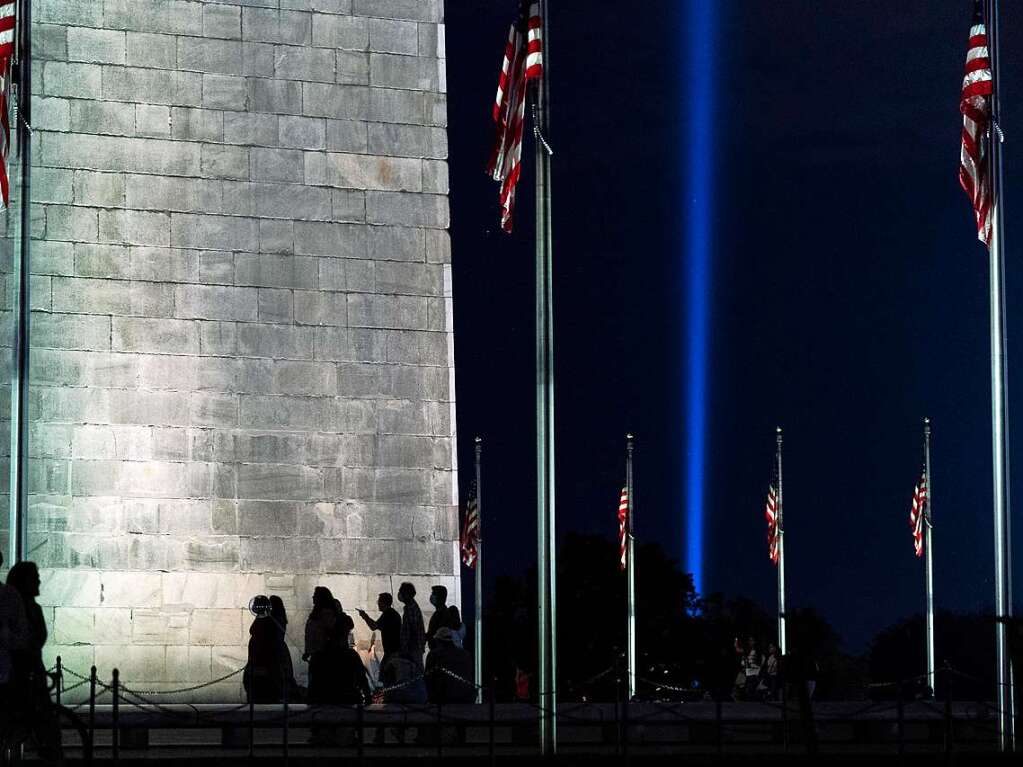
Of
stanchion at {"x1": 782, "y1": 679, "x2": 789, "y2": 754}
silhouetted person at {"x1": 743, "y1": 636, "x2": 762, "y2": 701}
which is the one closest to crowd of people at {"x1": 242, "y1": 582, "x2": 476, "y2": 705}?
stanchion at {"x1": 782, "y1": 679, "x2": 789, "y2": 754}

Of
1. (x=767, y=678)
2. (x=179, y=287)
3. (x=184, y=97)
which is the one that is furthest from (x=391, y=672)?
(x=767, y=678)

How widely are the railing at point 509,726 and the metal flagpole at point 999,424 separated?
2.08 feet

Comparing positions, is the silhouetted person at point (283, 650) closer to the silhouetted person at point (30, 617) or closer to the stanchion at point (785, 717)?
the stanchion at point (785, 717)

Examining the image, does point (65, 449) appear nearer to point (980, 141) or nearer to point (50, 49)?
point (50, 49)

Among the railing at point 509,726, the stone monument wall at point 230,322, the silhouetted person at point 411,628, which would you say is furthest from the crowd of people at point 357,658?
the stone monument wall at point 230,322

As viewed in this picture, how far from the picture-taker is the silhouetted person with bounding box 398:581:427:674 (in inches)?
957

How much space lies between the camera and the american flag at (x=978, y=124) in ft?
79.0

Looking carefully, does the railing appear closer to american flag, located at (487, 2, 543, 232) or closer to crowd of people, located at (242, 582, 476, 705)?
crowd of people, located at (242, 582, 476, 705)

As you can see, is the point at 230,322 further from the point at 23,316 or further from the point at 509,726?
the point at 509,726

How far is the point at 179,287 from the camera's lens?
83.3 feet

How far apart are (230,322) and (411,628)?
419 cm

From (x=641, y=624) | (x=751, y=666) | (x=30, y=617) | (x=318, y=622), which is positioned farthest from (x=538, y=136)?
(x=641, y=624)

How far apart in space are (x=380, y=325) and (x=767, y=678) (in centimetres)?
1377

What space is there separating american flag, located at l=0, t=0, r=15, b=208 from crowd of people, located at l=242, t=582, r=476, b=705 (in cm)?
537
